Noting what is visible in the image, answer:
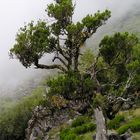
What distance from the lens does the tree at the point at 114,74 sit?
40.2 metres

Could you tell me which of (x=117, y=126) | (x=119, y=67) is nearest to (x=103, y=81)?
(x=119, y=67)

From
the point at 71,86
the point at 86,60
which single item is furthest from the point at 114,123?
the point at 71,86

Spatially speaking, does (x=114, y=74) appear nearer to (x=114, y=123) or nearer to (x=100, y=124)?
(x=100, y=124)

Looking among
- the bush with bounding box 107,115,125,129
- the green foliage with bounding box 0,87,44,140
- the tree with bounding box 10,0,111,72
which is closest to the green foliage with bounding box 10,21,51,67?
the tree with bounding box 10,0,111,72

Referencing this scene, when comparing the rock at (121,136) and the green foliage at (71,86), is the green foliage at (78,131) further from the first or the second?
the green foliage at (71,86)

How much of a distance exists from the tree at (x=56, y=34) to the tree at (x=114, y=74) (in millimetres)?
2502

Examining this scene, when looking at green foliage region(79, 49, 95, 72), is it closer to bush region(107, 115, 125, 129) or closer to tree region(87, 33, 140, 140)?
tree region(87, 33, 140, 140)

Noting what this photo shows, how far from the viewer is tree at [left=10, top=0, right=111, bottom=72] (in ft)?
135

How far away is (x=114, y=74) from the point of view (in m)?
46.4

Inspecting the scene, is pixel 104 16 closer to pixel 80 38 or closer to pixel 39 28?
pixel 80 38

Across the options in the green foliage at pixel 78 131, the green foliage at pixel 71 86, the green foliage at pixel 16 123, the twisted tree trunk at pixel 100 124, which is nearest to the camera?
the twisted tree trunk at pixel 100 124

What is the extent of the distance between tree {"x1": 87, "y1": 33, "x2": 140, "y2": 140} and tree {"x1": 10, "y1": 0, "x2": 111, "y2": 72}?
8.21ft

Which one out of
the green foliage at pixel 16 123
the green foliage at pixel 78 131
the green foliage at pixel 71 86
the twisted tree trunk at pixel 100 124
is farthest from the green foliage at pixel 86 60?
the green foliage at pixel 16 123

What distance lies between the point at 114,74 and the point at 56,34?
25.5 ft
